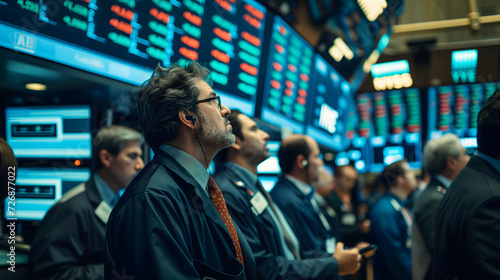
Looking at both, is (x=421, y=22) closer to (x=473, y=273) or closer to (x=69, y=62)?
(x=473, y=273)

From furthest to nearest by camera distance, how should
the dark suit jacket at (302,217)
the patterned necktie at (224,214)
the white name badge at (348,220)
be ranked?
the white name badge at (348,220)
the dark suit jacket at (302,217)
the patterned necktie at (224,214)

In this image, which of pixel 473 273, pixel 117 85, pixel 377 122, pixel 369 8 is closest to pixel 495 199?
pixel 473 273

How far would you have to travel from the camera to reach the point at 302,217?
2.48 m

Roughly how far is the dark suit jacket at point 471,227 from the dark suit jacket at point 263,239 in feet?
1.78

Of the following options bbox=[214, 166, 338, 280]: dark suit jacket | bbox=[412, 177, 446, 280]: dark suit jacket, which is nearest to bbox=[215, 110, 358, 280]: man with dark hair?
bbox=[214, 166, 338, 280]: dark suit jacket

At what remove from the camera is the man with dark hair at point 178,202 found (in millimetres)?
1077

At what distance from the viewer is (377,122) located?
537 cm

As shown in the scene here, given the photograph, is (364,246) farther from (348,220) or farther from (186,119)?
(186,119)

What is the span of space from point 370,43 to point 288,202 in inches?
88.2

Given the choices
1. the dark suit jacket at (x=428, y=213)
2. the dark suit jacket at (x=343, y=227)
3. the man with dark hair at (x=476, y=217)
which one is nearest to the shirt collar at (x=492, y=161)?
the man with dark hair at (x=476, y=217)

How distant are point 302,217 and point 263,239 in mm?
508

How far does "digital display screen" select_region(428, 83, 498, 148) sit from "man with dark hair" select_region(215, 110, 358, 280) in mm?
3206

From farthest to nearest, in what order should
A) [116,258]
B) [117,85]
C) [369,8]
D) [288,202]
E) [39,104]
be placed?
[369,8] < [288,202] < [39,104] < [117,85] < [116,258]

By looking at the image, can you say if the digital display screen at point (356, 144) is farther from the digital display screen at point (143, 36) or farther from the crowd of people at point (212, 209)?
the digital display screen at point (143, 36)
